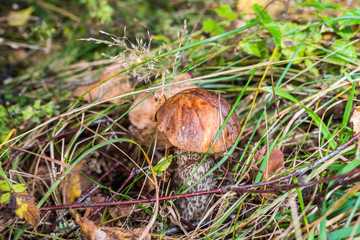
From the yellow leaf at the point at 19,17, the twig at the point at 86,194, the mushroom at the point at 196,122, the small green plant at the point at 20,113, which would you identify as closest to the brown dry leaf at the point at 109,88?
the small green plant at the point at 20,113

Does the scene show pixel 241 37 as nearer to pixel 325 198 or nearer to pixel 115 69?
pixel 115 69

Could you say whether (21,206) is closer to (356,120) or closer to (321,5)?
(356,120)

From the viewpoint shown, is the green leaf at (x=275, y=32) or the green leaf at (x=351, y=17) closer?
the green leaf at (x=351, y=17)

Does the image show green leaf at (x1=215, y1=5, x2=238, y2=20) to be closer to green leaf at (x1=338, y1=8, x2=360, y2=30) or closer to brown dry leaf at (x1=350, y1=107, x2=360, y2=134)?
green leaf at (x1=338, y1=8, x2=360, y2=30)

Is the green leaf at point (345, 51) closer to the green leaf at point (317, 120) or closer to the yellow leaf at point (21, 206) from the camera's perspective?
the green leaf at point (317, 120)

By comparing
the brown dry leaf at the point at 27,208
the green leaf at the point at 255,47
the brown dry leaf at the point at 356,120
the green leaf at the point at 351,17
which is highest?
the green leaf at the point at 351,17

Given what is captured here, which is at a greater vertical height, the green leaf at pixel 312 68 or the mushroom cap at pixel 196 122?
the green leaf at pixel 312 68
